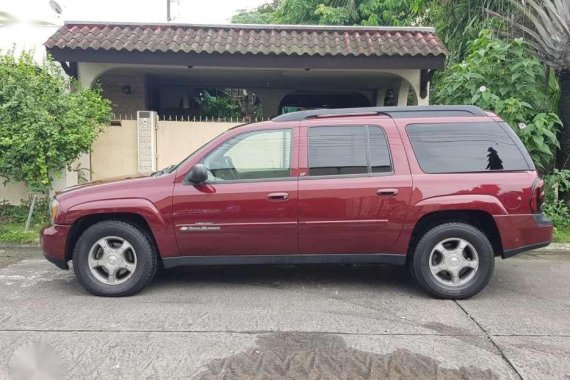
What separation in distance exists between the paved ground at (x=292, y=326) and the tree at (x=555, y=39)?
336 cm

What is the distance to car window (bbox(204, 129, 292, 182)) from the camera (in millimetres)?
5031

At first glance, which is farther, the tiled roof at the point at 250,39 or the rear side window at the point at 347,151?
the tiled roof at the point at 250,39

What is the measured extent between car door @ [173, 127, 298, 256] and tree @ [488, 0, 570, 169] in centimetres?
535

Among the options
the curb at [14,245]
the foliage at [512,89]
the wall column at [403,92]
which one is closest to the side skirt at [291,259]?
the curb at [14,245]

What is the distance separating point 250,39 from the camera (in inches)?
368

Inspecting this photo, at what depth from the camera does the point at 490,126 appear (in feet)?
16.5

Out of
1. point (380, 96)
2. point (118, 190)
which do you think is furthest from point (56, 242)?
point (380, 96)

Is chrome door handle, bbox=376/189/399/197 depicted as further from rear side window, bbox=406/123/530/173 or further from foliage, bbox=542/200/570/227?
foliage, bbox=542/200/570/227

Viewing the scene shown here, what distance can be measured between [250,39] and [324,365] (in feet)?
23.3

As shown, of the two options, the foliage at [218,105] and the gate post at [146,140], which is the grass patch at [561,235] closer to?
the gate post at [146,140]

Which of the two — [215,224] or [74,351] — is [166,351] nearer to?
[74,351]

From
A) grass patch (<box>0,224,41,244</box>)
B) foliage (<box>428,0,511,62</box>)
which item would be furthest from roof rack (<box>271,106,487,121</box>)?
foliage (<box>428,0,511,62</box>)

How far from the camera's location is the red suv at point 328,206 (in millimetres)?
4906

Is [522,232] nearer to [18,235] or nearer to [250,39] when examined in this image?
[250,39]
